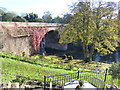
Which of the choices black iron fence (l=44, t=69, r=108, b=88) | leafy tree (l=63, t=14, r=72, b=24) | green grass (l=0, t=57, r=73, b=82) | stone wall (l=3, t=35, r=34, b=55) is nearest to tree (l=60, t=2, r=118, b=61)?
leafy tree (l=63, t=14, r=72, b=24)

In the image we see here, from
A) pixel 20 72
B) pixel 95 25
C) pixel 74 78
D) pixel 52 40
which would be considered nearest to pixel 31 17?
pixel 52 40

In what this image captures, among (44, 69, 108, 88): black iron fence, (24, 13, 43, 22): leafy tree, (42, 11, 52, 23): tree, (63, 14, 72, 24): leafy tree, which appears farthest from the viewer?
(42, 11, 52, 23): tree

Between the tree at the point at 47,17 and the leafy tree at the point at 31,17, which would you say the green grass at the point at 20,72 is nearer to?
the leafy tree at the point at 31,17

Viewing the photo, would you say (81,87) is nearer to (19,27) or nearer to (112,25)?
(112,25)

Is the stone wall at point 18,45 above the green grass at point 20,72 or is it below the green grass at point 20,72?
above

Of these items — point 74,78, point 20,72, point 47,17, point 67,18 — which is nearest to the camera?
point 74,78

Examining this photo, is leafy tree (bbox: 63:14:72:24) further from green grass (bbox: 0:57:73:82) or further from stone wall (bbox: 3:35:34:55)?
green grass (bbox: 0:57:73:82)

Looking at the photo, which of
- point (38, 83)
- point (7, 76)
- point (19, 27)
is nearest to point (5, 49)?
point (19, 27)

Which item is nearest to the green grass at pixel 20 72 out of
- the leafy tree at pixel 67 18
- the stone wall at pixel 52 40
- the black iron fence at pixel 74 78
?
the black iron fence at pixel 74 78

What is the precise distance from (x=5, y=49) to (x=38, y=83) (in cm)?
1073

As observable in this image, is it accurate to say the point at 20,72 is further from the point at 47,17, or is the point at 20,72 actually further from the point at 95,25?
the point at 47,17

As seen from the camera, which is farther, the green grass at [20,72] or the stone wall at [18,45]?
the stone wall at [18,45]

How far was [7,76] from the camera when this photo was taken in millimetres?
9148

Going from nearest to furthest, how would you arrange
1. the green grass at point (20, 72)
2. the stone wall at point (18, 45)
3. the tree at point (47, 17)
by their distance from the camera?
the green grass at point (20, 72) < the stone wall at point (18, 45) < the tree at point (47, 17)
